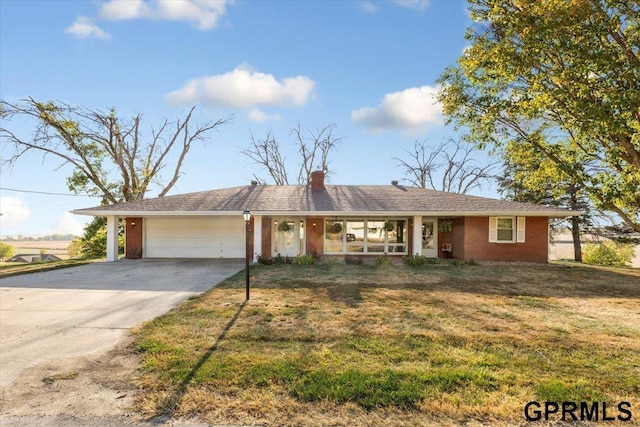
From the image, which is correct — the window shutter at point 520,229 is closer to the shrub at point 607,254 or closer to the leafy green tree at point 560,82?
the leafy green tree at point 560,82

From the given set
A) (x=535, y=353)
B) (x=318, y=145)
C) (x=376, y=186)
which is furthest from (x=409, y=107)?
(x=535, y=353)

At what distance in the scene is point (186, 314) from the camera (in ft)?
20.2

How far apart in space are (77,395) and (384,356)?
3.37 meters

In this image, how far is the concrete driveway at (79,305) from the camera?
14.7 feet

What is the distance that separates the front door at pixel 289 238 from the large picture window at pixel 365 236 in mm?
1283

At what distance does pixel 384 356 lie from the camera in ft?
13.8

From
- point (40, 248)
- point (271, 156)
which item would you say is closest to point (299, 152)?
point (271, 156)

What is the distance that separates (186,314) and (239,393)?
333 cm

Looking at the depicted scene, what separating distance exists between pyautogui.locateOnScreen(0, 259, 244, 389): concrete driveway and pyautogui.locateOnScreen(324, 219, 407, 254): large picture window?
546 cm

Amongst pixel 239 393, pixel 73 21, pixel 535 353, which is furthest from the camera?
pixel 73 21

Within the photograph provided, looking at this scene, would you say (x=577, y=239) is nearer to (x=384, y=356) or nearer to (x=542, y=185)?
(x=542, y=185)

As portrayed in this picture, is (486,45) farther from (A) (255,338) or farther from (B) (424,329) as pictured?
(A) (255,338)

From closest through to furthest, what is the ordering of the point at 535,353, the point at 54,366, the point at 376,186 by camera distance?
1. the point at 54,366
2. the point at 535,353
3. the point at 376,186

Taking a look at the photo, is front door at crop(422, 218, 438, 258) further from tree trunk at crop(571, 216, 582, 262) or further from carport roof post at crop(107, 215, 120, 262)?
carport roof post at crop(107, 215, 120, 262)
